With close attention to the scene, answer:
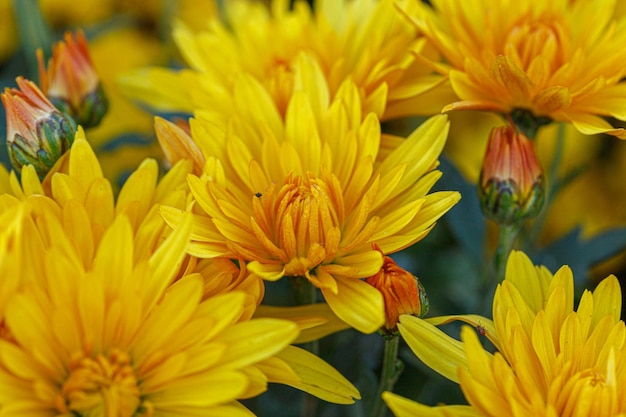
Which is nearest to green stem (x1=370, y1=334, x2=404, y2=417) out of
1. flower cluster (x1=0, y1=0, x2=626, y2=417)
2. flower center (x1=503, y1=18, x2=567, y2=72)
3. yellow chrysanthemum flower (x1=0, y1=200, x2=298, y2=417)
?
flower cluster (x1=0, y1=0, x2=626, y2=417)

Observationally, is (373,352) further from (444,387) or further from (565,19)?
(565,19)

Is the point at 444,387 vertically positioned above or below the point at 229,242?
below

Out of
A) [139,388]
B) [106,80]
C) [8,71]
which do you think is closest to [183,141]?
[139,388]

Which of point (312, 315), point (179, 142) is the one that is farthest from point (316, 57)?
point (312, 315)

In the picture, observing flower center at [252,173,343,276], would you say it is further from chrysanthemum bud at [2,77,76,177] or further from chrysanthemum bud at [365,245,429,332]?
chrysanthemum bud at [2,77,76,177]

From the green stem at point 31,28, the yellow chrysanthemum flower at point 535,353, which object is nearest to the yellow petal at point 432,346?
the yellow chrysanthemum flower at point 535,353

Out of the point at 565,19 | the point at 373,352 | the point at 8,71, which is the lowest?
the point at 373,352
